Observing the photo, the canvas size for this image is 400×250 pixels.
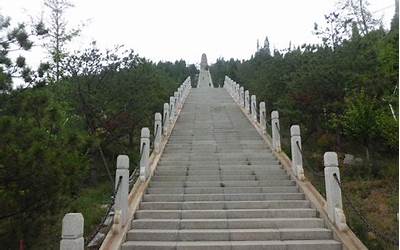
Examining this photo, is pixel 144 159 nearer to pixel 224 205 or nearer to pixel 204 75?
pixel 224 205

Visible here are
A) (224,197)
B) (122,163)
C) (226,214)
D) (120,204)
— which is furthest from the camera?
(224,197)

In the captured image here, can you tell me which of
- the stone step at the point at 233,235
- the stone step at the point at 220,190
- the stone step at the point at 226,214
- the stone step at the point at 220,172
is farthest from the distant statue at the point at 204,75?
the stone step at the point at 233,235

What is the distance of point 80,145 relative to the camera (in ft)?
23.8

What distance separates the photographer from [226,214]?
25.4ft

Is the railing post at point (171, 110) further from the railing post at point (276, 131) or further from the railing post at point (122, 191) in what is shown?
the railing post at point (122, 191)

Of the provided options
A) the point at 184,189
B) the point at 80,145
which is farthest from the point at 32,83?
the point at 184,189

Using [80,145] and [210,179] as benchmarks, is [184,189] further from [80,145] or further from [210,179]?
[80,145]

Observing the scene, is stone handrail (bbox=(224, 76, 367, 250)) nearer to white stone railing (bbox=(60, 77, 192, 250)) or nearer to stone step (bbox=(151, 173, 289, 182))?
stone step (bbox=(151, 173, 289, 182))

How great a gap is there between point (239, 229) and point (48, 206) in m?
3.04

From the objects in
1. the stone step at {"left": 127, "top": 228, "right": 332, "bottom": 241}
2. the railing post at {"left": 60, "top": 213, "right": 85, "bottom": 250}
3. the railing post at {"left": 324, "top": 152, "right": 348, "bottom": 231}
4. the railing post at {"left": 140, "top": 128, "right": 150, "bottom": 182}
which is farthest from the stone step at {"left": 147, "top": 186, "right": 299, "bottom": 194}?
the railing post at {"left": 60, "top": 213, "right": 85, "bottom": 250}

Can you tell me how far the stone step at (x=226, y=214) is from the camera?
7699 millimetres

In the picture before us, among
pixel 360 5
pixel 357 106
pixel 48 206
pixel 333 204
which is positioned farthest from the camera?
pixel 360 5

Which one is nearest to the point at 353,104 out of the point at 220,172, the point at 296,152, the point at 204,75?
the point at 296,152

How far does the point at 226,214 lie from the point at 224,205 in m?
0.42
